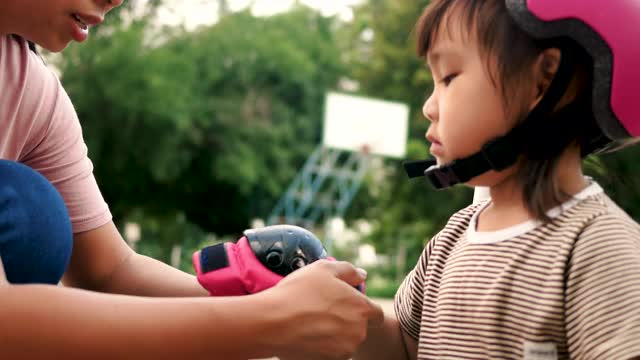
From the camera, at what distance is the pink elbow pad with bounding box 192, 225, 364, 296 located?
1.93 m

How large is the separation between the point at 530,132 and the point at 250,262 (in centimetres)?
60

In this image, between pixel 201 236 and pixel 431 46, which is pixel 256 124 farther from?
pixel 431 46

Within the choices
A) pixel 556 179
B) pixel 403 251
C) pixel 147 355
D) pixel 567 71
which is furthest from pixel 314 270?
pixel 403 251

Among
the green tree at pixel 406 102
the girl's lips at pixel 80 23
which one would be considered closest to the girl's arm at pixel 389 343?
the girl's lips at pixel 80 23

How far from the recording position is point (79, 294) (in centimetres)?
166

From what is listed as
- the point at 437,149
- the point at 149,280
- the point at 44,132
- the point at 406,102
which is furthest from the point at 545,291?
the point at 406,102

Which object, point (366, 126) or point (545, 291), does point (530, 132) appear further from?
point (366, 126)

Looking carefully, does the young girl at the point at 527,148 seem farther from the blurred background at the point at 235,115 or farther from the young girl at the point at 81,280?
the blurred background at the point at 235,115

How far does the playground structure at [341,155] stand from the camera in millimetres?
20312

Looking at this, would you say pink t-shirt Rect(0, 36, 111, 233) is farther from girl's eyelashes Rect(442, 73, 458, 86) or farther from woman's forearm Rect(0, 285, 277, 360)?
girl's eyelashes Rect(442, 73, 458, 86)

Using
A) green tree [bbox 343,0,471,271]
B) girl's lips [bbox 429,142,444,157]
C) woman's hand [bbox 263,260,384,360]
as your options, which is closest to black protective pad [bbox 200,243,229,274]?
woman's hand [bbox 263,260,384,360]

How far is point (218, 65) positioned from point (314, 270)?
21558mm

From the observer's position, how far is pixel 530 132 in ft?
5.77

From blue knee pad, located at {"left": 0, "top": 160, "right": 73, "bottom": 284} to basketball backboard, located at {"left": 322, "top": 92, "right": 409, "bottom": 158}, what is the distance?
58.9ft
